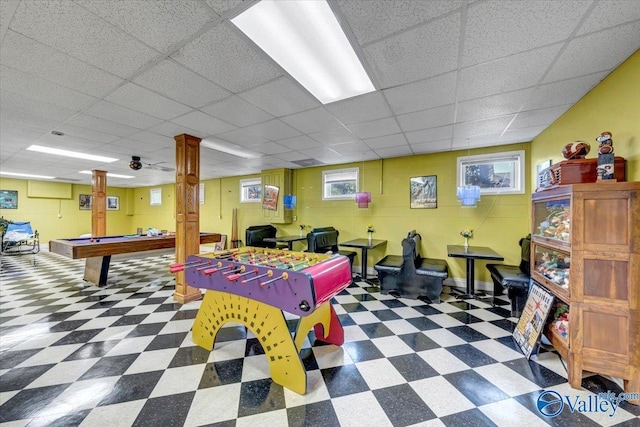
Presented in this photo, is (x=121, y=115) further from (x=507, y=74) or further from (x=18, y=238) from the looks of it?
(x=18, y=238)

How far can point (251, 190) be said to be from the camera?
764 centimetres

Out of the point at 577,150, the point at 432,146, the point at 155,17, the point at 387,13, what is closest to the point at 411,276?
the point at 432,146

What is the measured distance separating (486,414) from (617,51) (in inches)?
110

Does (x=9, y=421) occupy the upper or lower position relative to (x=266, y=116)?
lower

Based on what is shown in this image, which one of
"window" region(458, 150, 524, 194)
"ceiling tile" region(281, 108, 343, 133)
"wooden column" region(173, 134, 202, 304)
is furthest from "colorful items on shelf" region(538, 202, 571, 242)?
"wooden column" region(173, 134, 202, 304)

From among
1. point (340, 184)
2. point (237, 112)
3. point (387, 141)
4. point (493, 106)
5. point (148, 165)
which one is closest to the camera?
point (493, 106)

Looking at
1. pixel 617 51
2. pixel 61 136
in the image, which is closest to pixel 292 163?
pixel 61 136

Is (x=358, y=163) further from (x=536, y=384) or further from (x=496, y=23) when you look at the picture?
(x=536, y=384)

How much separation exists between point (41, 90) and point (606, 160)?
5085 mm

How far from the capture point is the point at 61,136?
151 inches

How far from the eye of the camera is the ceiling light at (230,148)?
4.24 metres

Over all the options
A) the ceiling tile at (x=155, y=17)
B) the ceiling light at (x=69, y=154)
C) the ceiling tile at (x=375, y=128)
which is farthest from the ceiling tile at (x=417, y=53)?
the ceiling light at (x=69, y=154)

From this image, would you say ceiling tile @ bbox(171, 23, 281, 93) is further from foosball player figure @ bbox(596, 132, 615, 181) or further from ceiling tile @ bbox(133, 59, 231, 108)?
foosball player figure @ bbox(596, 132, 615, 181)

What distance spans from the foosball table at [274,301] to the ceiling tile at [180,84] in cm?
167
